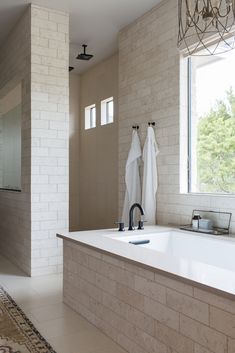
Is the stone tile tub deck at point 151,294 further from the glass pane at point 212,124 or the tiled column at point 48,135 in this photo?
the tiled column at point 48,135

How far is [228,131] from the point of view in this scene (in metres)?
3.43

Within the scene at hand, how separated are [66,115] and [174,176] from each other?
1.56m

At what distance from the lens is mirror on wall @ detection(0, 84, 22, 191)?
4.72 metres

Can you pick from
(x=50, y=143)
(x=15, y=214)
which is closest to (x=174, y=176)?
(x=50, y=143)

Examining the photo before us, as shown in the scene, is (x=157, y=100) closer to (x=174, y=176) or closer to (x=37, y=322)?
(x=174, y=176)

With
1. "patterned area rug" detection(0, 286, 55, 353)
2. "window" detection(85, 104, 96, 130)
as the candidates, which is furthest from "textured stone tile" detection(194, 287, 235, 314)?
"window" detection(85, 104, 96, 130)

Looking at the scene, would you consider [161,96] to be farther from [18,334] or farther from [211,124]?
[18,334]

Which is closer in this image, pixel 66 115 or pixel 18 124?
pixel 66 115

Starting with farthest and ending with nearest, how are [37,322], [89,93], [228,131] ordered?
[89,93], [228,131], [37,322]

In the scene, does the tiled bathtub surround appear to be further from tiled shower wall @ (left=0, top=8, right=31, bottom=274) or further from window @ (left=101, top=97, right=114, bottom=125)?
window @ (left=101, top=97, right=114, bottom=125)

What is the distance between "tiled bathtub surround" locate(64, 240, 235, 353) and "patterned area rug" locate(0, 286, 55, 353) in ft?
1.39

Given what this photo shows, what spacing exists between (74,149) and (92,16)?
279cm

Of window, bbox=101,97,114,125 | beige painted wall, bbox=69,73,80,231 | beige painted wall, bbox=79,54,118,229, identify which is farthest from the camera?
beige painted wall, bbox=69,73,80,231

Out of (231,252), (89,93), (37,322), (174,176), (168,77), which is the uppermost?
(89,93)
